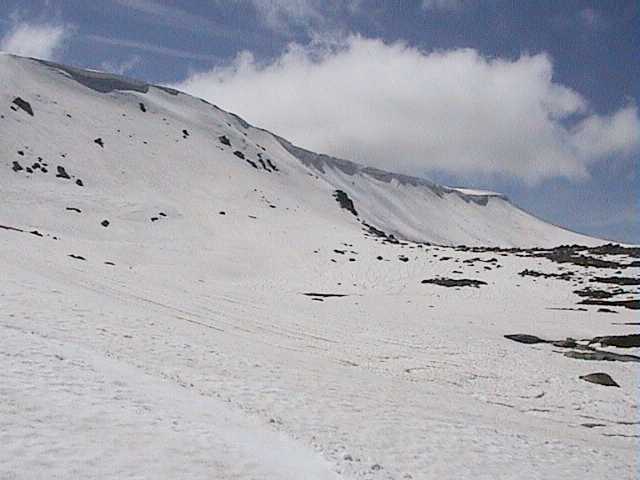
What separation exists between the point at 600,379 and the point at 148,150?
66951mm

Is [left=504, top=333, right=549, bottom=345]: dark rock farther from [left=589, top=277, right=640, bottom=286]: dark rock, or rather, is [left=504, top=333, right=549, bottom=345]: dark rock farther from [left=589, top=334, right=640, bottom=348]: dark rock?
[left=589, top=277, right=640, bottom=286]: dark rock

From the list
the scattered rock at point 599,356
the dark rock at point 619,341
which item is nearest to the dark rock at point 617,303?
the dark rock at point 619,341

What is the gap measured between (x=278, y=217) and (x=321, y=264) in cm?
1985

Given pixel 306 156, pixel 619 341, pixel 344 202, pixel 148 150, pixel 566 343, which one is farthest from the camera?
pixel 306 156

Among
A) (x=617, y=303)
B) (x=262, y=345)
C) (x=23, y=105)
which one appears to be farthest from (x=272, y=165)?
(x=262, y=345)

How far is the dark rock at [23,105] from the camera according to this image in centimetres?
7031

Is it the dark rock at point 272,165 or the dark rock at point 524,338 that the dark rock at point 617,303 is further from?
the dark rock at point 272,165

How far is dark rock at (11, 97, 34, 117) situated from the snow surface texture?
0.66m

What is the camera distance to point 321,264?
46.8 metres

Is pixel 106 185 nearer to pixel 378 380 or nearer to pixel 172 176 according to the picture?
pixel 172 176

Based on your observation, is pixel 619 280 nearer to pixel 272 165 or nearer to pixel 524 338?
pixel 524 338

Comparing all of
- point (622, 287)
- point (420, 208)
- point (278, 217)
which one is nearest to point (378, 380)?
point (622, 287)

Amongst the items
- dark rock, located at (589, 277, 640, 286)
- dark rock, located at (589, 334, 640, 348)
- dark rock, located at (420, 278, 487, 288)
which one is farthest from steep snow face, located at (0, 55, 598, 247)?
dark rock, located at (589, 334, 640, 348)

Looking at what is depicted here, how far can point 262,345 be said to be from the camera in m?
21.1
